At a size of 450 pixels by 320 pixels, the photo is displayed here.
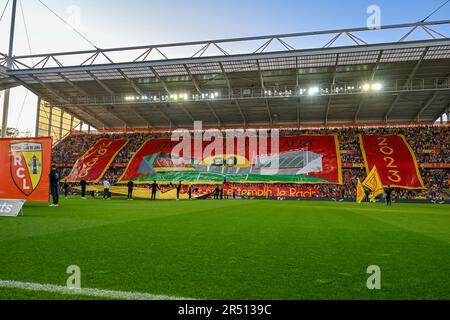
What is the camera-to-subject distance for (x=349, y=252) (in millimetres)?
5039

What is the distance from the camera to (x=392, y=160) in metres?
33.9

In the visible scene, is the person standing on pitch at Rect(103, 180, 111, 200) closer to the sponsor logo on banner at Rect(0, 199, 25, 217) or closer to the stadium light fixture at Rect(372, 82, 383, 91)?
the sponsor logo on banner at Rect(0, 199, 25, 217)

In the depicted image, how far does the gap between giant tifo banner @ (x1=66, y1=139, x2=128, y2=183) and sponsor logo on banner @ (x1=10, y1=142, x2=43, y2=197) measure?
24.4 m

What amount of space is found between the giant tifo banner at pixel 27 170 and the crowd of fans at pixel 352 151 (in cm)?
2465

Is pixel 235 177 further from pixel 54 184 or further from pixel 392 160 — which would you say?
pixel 54 184

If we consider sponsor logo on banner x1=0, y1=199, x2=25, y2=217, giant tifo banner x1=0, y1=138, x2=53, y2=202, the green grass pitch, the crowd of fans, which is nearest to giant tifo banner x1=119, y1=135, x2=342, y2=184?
the crowd of fans

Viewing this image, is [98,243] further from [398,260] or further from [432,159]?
[432,159]

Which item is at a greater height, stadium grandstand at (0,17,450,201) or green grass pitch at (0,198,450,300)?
stadium grandstand at (0,17,450,201)

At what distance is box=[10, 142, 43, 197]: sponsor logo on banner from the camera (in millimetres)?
13672

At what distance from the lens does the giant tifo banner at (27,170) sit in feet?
44.7

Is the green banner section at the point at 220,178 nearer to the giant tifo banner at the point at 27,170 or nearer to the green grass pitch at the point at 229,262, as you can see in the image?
the giant tifo banner at the point at 27,170

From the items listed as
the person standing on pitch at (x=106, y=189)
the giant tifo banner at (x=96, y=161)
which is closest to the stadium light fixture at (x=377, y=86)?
the person standing on pitch at (x=106, y=189)

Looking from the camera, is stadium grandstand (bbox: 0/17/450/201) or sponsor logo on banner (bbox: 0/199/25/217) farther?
stadium grandstand (bbox: 0/17/450/201)

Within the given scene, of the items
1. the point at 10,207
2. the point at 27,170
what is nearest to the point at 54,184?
the point at 27,170
